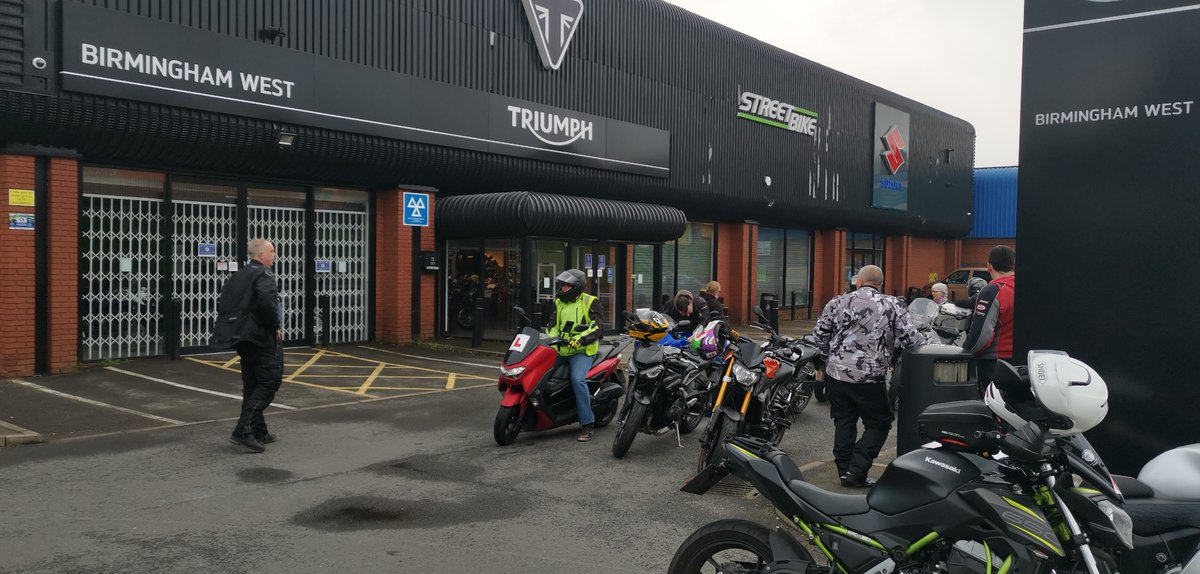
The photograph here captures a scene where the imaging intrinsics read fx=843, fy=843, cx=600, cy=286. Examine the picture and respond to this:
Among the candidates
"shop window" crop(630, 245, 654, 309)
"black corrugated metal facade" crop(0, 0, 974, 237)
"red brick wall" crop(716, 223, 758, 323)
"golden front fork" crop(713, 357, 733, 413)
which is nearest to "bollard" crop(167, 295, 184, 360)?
"black corrugated metal facade" crop(0, 0, 974, 237)

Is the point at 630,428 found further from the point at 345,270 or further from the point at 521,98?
the point at 521,98

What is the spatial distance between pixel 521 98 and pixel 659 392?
1080 cm

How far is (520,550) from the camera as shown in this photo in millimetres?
4953

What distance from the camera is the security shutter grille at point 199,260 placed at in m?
13.2

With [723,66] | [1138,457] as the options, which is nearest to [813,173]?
[723,66]

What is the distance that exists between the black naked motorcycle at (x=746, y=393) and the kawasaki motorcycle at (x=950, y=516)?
9.12 ft

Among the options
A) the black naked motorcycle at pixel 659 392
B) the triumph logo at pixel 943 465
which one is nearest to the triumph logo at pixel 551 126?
the black naked motorcycle at pixel 659 392

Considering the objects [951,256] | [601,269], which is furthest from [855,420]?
[951,256]

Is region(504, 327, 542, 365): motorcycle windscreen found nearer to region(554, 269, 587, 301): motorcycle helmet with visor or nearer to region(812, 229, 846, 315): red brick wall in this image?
region(554, 269, 587, 301): motorcycle helmet with visor

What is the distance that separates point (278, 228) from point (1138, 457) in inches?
522

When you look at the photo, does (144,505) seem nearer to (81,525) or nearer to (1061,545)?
(81,525)

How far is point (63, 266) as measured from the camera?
11430mm

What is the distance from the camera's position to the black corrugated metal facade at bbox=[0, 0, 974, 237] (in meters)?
11.3

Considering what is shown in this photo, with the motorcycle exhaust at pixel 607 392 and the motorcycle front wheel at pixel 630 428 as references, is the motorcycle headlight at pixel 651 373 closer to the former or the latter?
the motorcycle front wheel at pixel 630 428
